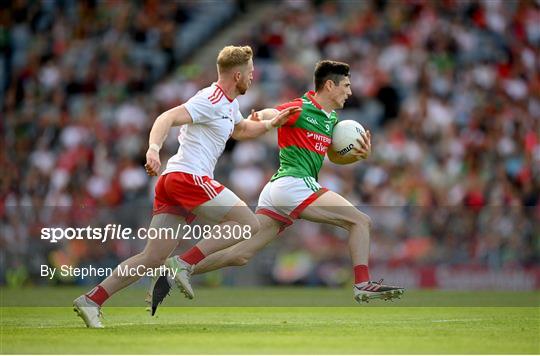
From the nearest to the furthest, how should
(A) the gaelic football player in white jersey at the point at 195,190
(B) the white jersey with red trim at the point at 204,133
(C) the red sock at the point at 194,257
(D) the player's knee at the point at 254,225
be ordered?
(A) the gaelic football player in white jersey at the point at 195,190
(B) the white jersey with red trim at the point at 204,133
(D) the player's knee at the point at 254,225
(C) the red sock at the point at 194,257

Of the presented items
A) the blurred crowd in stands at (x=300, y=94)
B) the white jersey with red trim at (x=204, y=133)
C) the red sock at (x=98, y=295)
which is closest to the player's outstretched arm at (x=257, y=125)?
the white jersey with red trim at (x=204, y=133)

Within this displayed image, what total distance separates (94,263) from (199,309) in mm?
3988

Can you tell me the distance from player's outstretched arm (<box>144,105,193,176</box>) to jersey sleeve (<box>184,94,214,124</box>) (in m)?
0.05

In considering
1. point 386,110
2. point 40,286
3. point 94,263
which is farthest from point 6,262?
point 386,110

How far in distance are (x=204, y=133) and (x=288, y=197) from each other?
118 cm

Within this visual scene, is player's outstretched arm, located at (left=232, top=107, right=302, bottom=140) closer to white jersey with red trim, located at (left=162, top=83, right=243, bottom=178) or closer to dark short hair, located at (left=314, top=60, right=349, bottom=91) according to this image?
white jersey with red trim, located at (left=162, top=83, right=243, bottom=178)

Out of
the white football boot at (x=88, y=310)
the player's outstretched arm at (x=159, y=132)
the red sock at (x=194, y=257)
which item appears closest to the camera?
the player's outstretched arm at (x=159, y=132)

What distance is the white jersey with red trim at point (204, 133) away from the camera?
11.4 m

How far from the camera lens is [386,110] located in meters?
23.2

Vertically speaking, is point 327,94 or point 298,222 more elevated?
point 327,94

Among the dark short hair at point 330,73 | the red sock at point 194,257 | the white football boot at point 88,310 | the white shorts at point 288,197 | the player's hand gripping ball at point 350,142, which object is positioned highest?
the dark short hair at point 330,73

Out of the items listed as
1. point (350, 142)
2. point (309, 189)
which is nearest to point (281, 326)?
point (309, 189)

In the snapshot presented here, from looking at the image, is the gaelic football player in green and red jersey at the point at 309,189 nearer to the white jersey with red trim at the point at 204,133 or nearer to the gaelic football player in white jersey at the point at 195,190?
the gaelic football player in white jersey at the point at 195,190

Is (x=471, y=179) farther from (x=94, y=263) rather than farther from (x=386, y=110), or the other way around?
(x=94, y=263)
